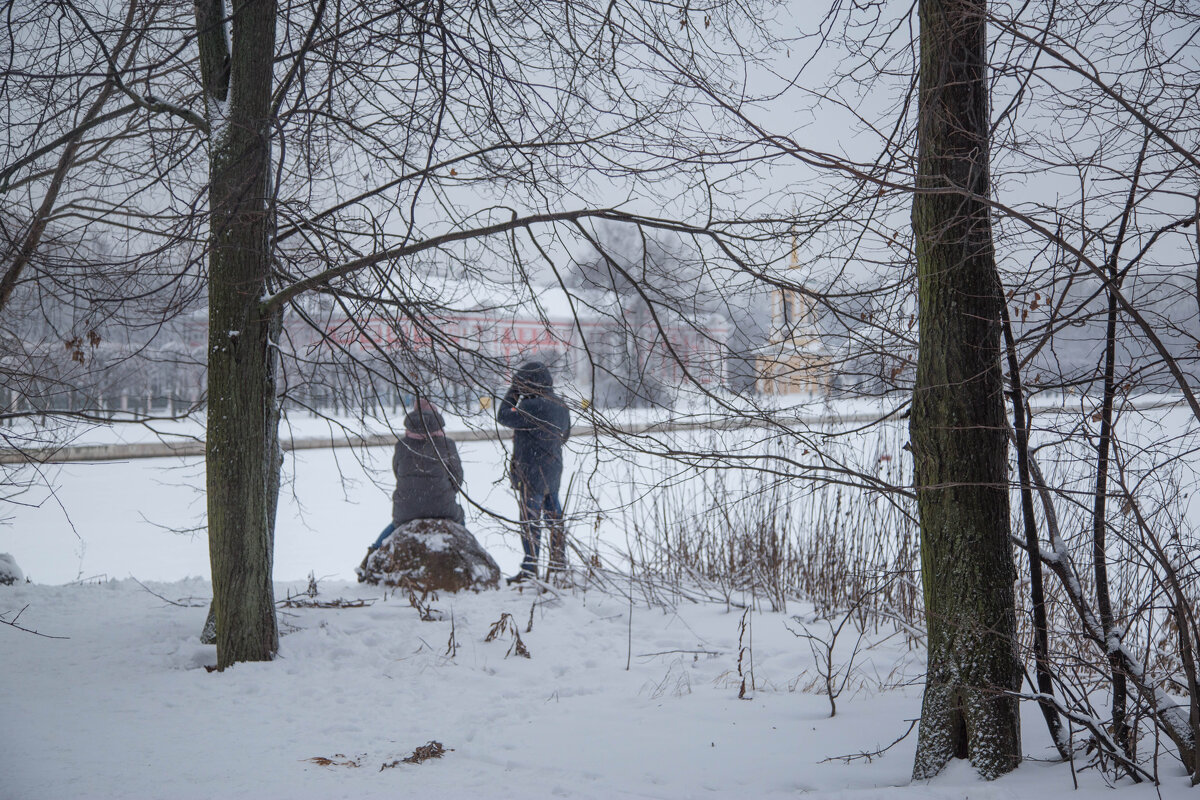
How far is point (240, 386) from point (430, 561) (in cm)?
238

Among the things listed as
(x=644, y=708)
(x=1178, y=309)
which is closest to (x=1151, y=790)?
(x=1178, y=309)

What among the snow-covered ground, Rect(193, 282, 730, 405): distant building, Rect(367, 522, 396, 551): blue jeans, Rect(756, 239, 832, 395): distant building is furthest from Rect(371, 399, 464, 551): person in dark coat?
Rect(756, 239, 832, 395): distant building

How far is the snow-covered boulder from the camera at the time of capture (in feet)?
20.4

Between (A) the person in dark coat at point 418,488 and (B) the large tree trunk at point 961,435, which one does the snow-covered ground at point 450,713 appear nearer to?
(B) the large tree trunk at point 961,435

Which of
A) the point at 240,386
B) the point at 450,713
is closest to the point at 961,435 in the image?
the point at 450,713

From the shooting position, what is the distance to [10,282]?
439cm

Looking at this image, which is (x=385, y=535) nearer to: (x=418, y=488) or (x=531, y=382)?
(x=418, y=488)

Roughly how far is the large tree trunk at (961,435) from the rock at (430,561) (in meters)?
3.87

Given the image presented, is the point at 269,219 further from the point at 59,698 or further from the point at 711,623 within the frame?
the point at 711,623

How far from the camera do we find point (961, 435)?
9.12ft

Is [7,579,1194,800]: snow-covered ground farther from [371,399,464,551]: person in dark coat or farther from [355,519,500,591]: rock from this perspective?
[371,399,464,551]: person in dark coat

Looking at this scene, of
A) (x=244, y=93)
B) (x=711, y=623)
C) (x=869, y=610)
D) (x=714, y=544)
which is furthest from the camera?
(x=714, y=544)

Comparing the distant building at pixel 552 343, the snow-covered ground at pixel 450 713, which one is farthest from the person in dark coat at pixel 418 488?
the distant building at pixel 552 343

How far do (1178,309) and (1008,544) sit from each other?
1.00 meters
